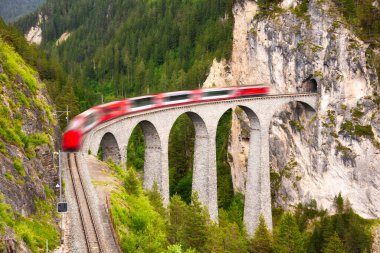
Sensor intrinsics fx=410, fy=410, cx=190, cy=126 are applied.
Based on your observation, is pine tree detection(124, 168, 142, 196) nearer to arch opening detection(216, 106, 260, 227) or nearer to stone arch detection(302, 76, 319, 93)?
arch opening detection(216, 106, 260, 227)

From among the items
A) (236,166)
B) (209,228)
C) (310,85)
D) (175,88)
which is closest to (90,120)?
(209,228)

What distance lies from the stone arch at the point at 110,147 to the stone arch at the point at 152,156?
4636 mm

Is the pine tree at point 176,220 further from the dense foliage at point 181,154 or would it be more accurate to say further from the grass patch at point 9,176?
the dense foliage at point 181,154

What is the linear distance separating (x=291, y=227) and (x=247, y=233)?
8.87 meters

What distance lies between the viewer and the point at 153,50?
12412cm

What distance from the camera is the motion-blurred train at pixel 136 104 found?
31109 mm

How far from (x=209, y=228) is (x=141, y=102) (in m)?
14.2

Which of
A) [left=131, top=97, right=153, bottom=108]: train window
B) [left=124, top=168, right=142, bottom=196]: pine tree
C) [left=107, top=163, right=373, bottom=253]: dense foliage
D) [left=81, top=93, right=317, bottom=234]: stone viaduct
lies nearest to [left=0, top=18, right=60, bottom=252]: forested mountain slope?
[left=107, top=163, right=373, bottom=253]: dense foliage

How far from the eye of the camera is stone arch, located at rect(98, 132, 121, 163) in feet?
118

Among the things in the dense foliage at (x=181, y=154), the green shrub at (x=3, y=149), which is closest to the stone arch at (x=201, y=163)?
the dense foliage at (x=181, y=154)

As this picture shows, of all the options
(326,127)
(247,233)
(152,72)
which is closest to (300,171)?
(326,127)

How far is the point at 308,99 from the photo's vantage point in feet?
174

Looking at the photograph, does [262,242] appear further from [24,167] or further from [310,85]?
[24,167]

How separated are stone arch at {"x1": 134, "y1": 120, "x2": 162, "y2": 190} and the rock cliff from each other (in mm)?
23354
